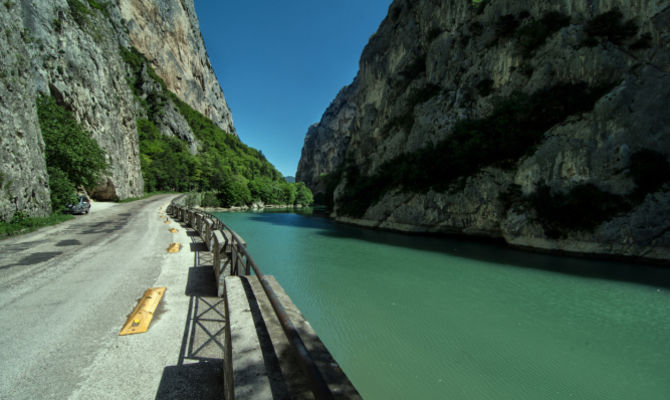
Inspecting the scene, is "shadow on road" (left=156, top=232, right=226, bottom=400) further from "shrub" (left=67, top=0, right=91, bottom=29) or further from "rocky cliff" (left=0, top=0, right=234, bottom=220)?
"shrub" (left=67, top=0, right=91, bottom=29)

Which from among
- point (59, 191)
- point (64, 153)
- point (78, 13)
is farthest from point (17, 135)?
point (78, 13)

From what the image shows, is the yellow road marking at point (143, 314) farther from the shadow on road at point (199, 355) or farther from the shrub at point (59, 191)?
the shrub at point (59, 191)

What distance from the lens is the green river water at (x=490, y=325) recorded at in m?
5.16

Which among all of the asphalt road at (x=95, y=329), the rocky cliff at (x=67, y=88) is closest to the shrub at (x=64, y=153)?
the rocky cliff at (x=67, y=88)

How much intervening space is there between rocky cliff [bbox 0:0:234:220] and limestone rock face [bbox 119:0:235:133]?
85 cm

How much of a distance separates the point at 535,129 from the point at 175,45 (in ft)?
381

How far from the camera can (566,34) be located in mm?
20266

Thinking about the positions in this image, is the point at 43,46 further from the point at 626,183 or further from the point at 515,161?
the point at 626,183

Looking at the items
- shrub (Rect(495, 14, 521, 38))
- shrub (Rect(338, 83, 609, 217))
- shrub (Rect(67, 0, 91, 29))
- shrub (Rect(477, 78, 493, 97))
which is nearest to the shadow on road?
shrub (Rect(338, 83, 609, 217))

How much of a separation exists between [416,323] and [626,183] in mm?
18001

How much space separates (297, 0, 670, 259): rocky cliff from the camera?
15.7 metres

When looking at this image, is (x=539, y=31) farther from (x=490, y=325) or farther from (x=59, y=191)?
(x=59, y=191)

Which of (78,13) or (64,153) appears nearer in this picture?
(64,153)

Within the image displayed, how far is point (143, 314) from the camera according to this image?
4.34 meters
